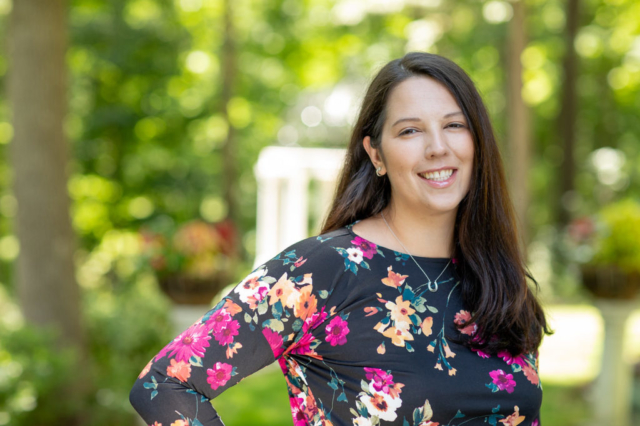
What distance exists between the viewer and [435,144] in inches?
67.0

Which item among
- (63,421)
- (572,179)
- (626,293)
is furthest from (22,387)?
(572,179)

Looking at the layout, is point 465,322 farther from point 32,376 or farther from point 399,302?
point 32,376

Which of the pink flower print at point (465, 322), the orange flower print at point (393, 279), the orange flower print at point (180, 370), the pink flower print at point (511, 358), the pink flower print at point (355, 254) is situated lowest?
the pink flower print at point (511, 358)

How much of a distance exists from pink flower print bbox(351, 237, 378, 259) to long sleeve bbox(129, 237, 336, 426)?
0.59 ft

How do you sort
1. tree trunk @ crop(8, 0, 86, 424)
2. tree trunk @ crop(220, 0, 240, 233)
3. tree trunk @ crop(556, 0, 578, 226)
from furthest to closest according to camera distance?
1. tree trunk @ crop(556, 0, 578, 226)
2. tree trunk @ crop(220, 0, 240, 233)
3. tree trunk @ crop(8, 0, 86, 424)

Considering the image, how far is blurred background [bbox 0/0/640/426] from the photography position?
528cm

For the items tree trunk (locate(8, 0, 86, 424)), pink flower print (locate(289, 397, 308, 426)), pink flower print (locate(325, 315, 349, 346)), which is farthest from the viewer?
tree trunk (locate(8, 0, 86, 424))

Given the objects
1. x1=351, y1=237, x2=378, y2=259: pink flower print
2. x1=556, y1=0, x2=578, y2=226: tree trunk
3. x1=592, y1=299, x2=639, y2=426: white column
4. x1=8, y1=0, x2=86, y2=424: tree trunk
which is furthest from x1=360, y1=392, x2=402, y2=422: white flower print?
x1=556, y1=0, x2=578, y2=226: tree trunk

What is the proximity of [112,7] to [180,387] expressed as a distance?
11.4 m

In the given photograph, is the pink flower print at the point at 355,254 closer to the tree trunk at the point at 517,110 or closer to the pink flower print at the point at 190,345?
the pink flower print at the point at 190,345

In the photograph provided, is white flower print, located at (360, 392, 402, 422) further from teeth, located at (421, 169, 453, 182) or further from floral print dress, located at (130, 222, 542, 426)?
teeth, located at (421, 169, 453, 182)

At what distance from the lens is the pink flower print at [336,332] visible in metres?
1.59

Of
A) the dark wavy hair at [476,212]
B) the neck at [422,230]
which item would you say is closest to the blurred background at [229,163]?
the dark wavy hair at [476,212]

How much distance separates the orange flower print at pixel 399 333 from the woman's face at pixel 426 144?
32cm
